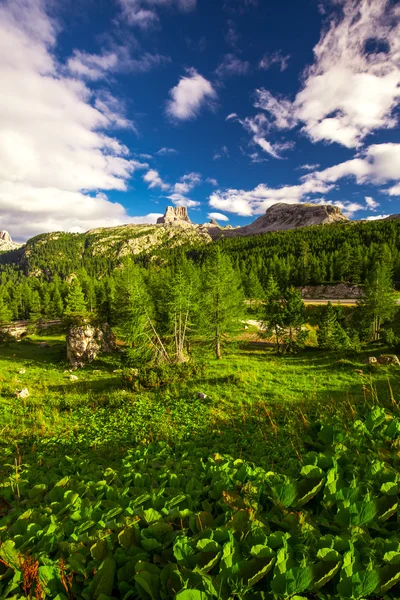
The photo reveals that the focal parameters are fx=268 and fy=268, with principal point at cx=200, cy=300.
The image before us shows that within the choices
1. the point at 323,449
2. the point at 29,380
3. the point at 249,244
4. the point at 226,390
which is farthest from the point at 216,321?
the point at 249,244

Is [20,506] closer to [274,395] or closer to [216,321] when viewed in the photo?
[274,395]

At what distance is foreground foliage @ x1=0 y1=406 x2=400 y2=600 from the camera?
1.99m

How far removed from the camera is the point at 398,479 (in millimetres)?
3168

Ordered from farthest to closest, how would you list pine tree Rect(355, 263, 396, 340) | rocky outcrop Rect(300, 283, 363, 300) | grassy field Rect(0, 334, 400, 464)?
rocky outcrop Rect(300, 283, 363, 300) → pine tree Rect(355, 263, 396, 340) → grassy field Rect(0, 334, 400, 464)

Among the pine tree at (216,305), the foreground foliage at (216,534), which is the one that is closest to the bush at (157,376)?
the pine tree at (216,305)

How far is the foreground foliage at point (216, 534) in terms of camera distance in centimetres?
199

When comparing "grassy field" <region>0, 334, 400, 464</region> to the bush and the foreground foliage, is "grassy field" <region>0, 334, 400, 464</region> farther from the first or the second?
the foreground foliage

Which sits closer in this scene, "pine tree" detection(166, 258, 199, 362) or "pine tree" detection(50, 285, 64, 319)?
"pine tree" detection(166, 258, 199, 362)

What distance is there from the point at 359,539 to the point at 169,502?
1.94 metres

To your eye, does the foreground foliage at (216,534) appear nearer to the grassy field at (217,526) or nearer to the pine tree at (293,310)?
the grassy field at (217,526)

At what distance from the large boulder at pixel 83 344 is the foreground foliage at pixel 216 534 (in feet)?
101

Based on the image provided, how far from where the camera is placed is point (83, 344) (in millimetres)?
32688

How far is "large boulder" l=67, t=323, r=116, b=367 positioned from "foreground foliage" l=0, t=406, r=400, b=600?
30.7 metres

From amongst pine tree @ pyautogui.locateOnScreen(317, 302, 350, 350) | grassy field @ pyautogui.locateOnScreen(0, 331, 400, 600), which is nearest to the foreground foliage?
grassy field @ pyautogui.locateOnScreen(0, 331, 400, 600)
